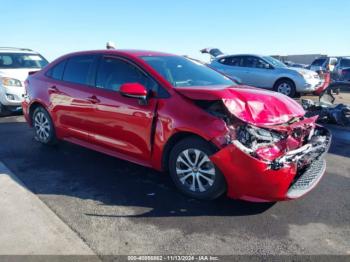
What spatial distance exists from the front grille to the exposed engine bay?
5.0 inches

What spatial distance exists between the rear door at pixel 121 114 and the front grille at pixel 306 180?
166 centimetres

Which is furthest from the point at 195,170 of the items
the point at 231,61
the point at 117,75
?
the point at 231,61

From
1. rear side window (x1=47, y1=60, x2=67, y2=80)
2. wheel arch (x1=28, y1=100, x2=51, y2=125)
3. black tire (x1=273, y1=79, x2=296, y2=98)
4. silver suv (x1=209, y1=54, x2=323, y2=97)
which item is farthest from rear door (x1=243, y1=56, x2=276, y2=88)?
wheel arch (x1=28, y1=100, x2=51, y2=125)

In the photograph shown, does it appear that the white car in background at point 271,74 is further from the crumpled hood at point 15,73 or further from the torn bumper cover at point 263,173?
the torn bumper cover at point 263,173

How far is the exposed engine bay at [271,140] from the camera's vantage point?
3.51 metres

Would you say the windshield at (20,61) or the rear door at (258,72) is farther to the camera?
the rear door at (258,72)

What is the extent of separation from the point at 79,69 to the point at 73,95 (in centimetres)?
43

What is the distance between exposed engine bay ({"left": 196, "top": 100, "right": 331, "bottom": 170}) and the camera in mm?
3514

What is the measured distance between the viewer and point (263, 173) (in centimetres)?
346

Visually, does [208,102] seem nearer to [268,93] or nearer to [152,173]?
[268,93]

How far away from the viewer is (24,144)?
640 centimetres

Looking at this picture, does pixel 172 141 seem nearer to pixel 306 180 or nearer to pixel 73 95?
pixel 306 180

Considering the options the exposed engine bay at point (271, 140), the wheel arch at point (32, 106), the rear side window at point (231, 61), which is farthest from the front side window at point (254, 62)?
the exposed engine bay at point (271, 140)

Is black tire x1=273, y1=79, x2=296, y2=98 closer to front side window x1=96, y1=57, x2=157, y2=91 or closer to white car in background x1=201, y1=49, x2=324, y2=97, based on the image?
white car in background x1=201, y1=49, x2=324, y2=97
